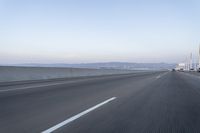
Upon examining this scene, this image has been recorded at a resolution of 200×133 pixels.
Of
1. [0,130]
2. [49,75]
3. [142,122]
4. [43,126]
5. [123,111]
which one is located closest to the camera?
[0,130]

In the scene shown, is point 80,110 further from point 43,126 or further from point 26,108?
point 43,126

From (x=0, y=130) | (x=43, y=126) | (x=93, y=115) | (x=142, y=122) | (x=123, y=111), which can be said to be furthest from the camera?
(x=123, y=111)

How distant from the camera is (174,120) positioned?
7973 millimetres

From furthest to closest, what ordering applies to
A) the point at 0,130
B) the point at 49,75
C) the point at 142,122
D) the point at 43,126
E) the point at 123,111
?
the point at 49,75, the point at 123,111, the point at 142,122, the point at 43,126, the point at 0,130

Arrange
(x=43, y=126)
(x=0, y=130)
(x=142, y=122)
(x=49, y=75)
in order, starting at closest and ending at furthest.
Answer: (x=0, y=130) → (x=43, y=126) → (x=142, y=122) → (x=49, y=75)

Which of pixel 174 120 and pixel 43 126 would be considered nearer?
pixel 43 126

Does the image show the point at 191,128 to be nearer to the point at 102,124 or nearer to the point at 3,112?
the point at 102,124

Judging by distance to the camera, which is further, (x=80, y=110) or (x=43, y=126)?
(x=80, y=110)

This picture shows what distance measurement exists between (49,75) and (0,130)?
29.2 m

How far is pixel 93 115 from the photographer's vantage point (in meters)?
8.51

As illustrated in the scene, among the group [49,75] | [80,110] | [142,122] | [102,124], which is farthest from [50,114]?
[49,75]

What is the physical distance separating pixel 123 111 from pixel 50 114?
88.0 inches

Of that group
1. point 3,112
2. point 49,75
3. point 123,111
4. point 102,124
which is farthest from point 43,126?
point 49,75

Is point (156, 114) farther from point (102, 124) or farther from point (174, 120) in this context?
point (102, 124)
